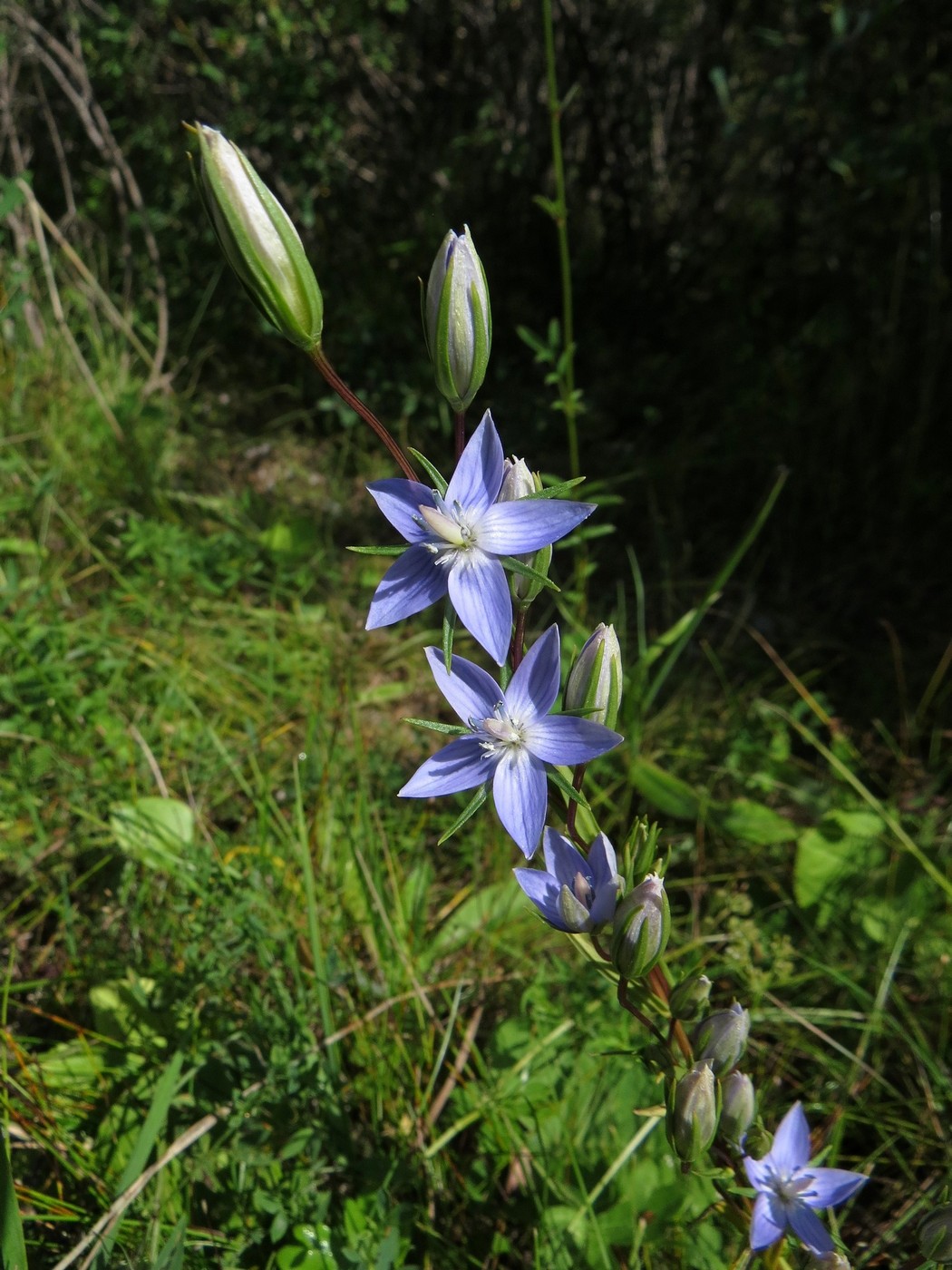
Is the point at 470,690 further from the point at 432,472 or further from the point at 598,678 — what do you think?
the point at 432,472

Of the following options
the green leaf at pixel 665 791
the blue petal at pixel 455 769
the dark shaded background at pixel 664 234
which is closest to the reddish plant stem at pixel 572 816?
the blue petal at pixel 455 769

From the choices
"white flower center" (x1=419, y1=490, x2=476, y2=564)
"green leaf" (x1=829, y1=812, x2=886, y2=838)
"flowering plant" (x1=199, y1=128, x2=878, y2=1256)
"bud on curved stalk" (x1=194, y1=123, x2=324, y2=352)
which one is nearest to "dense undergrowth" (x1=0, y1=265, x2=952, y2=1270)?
"green leaf" (x1=829, y1=812, x2=886, y2=838)

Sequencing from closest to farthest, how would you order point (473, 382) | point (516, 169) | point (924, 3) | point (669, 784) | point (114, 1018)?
point (473, 382) → point (114, 1018) → point (669, 784) → point (924, 3) → point (516, 169)

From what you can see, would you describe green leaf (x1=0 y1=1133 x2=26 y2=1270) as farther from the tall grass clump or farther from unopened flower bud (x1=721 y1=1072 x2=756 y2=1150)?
unopened flower bud (x1=721 y1=1072 x2=756 y2=1150)

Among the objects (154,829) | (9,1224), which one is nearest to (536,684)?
(9,1224)

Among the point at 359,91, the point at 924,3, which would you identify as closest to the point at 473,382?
the point at 924,3

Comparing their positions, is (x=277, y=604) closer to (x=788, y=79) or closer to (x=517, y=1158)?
(x=517, y=1158)
